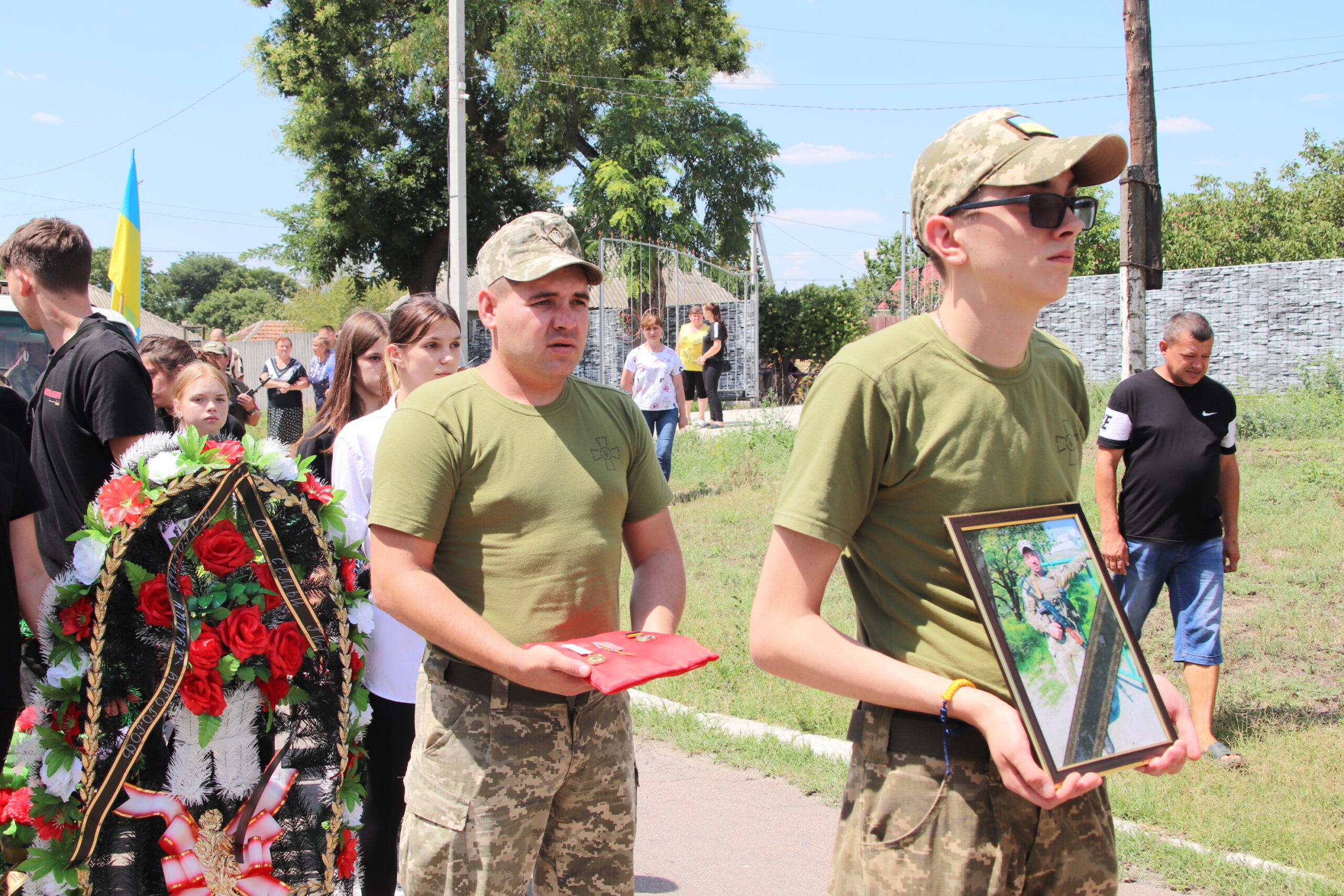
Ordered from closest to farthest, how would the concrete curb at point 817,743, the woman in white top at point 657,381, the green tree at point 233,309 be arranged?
the concrete curb at point 817,743
the woman in white top at point 657,381
the green tree at point 233,309

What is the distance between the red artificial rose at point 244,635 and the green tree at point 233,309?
9648 centimetres

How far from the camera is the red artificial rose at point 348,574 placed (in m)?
3.13

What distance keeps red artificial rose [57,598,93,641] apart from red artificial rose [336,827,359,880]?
2.89 feet

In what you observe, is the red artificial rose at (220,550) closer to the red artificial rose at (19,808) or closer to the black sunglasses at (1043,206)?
the red artificial rose at (19,808)

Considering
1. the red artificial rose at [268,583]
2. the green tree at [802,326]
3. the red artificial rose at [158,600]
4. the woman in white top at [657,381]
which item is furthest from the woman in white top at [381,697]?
the green tree at [802,326]

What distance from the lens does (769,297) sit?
1042 inches

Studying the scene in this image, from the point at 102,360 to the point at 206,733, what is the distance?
1.44m

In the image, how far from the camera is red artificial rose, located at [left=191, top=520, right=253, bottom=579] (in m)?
2.99

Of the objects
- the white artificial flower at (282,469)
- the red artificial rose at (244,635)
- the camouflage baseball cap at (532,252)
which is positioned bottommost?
the red artificial rose at (244,635)

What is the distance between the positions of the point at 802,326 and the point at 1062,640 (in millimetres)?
24454

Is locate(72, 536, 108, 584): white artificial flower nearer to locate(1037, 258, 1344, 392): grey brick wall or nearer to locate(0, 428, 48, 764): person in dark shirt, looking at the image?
locate(0, 428, 48, 764): person in dark shirt

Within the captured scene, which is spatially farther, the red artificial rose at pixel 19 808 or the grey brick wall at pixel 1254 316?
the grey brick wall at pixel 1254 316

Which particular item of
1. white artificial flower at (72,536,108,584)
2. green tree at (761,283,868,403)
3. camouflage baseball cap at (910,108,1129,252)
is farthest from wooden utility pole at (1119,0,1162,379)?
green tree at (761,283,868,403)

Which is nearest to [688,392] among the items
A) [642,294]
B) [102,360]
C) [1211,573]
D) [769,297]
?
[642,294]
